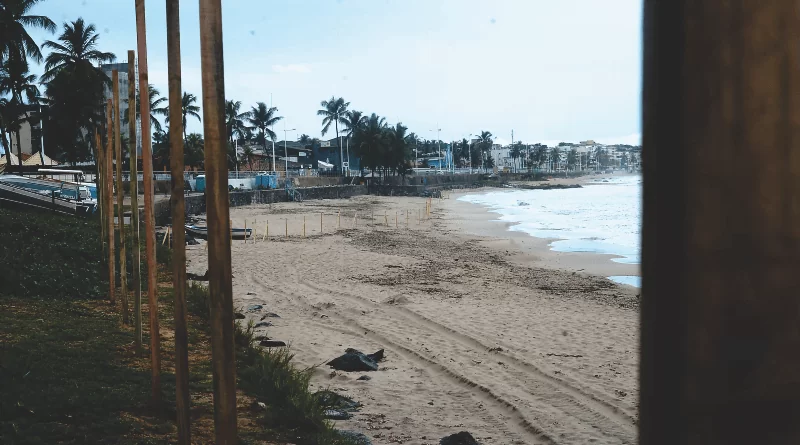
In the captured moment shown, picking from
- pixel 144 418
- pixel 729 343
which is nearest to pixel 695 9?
pixel 729 343

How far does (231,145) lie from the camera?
74.9 metres

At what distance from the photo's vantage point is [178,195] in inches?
195

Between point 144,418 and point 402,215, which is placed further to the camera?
point 402,215

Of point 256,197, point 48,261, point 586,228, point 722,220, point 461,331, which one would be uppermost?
point 722,220

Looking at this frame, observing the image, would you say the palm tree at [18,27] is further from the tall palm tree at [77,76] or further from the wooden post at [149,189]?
the wooden post at [149,189]

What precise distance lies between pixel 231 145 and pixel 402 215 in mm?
35008

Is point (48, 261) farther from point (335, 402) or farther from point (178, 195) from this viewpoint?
point (178, 195)

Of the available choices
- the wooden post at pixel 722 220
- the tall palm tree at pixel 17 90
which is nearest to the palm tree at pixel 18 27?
the tall palm tree at pixel 17 90

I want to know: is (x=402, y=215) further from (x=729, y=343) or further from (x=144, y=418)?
(x=729, y=343)

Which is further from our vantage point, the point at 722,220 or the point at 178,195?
the point at 178,195

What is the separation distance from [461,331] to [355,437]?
569 cm

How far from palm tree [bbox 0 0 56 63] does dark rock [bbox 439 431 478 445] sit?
27.1 metres

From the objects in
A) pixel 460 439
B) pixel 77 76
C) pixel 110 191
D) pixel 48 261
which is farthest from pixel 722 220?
pixel 77 76

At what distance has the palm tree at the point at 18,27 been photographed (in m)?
28.2
